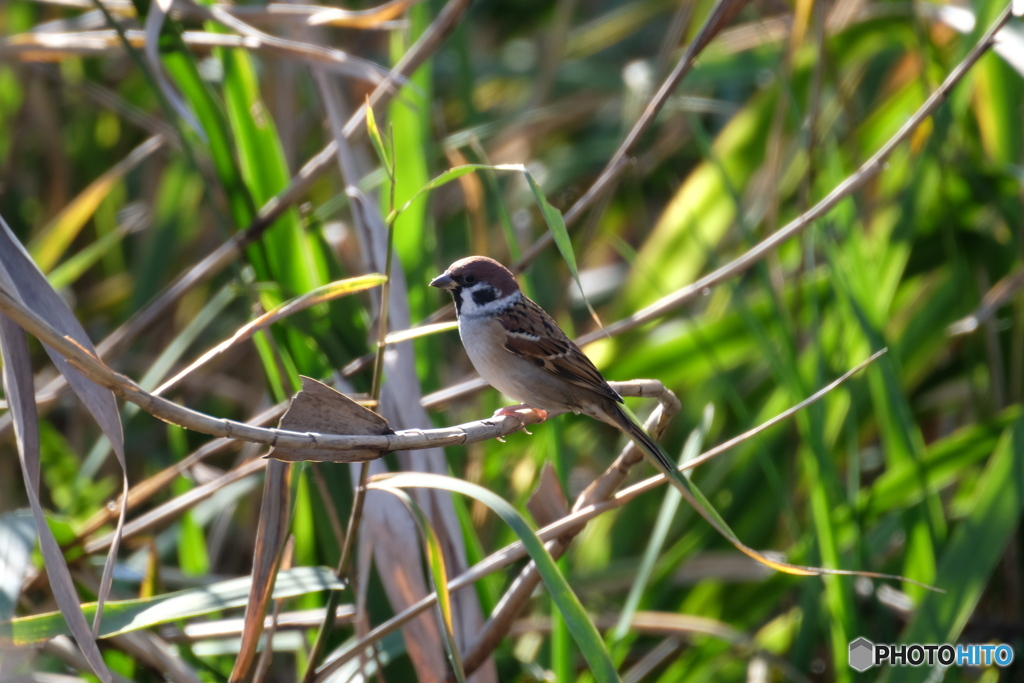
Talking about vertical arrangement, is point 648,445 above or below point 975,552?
above

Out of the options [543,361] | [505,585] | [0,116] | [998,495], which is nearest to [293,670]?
[505,585]

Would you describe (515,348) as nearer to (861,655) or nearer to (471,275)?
(471,275)

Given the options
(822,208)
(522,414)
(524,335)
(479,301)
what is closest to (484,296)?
(479,301)

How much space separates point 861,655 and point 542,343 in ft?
3.81

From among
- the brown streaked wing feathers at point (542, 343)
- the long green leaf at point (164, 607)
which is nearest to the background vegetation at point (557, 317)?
the long green leaf at point (164, 607)

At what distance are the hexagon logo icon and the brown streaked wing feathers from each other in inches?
38.0

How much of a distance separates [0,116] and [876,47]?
147 inches

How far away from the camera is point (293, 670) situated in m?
3.15

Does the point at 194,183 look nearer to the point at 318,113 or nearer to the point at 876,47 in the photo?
the point at 318,113

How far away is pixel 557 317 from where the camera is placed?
3385 mm

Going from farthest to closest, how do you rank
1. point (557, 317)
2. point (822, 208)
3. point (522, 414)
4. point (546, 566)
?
point (557, 317), point (522, 414), point (822, 208), point (546, 566)

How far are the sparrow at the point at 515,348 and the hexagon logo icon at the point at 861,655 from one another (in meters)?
0.82

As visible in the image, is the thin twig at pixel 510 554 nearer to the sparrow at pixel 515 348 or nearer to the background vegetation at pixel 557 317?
the background vegetation at pixel 557 317

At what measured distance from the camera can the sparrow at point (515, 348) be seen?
2357 millimetres
